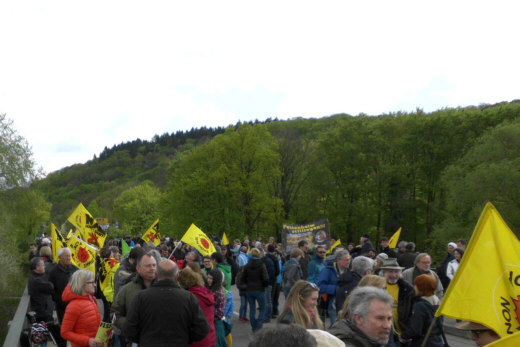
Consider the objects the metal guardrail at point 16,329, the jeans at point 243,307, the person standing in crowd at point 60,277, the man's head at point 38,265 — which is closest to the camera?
the metal guardrail at point 16,329

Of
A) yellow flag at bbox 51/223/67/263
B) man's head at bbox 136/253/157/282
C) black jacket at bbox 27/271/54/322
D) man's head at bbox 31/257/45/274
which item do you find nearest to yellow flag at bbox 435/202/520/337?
man's head at bbox 136/253/157/282

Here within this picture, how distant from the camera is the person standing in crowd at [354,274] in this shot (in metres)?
8.05

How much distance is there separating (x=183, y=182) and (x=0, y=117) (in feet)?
78.8

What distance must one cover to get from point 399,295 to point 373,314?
314cm

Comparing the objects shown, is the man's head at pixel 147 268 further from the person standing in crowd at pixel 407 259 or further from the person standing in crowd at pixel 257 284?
the person standing in crowd at pixel 407 259

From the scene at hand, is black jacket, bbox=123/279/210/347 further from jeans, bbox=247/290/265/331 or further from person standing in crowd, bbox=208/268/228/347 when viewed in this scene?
jeans, bbox=247/290/265/331

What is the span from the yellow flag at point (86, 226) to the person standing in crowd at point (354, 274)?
8324mm

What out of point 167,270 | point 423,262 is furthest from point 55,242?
point 423,262

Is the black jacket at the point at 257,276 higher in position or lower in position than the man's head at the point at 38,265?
lower

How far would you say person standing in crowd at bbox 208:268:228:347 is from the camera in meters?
8.02

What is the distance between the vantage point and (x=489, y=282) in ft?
14.1

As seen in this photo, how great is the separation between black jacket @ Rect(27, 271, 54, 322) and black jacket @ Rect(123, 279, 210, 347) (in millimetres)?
4483

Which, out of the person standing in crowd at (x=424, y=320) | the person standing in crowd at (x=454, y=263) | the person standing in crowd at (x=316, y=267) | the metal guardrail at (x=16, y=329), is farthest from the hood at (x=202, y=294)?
the person standing in crowd at (x=454, y=263)

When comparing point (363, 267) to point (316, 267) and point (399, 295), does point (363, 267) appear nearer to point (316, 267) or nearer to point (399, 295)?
point (399, 295)
